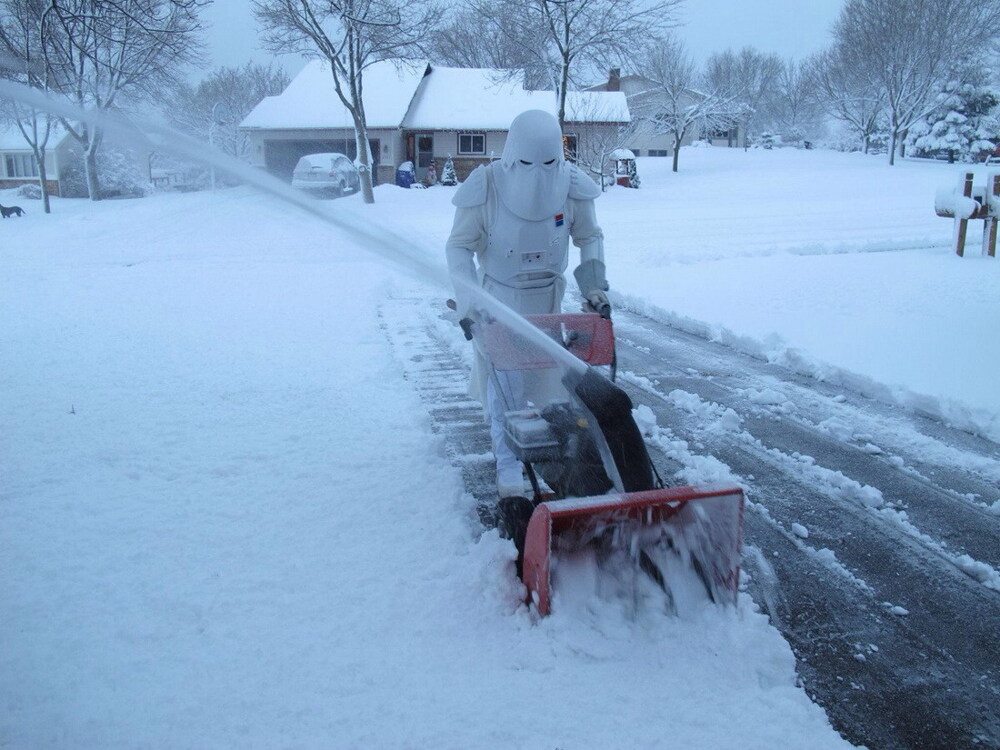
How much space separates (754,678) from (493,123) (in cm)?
3510

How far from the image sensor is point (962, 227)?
12344mm

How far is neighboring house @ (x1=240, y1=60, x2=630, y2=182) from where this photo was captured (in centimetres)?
3409

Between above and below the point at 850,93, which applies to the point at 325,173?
below

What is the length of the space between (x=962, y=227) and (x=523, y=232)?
424 inches

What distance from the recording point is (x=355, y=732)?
257 centimetres

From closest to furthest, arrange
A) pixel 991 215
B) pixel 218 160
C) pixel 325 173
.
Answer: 1. pixel 218 160
2. pixel 991 215
3. pixel 325 173

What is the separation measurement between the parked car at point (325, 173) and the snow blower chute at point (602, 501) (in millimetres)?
25065

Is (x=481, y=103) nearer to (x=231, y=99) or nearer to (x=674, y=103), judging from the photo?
(x=674, y=103)

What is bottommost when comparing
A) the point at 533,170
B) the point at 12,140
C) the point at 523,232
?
the point at 523,232

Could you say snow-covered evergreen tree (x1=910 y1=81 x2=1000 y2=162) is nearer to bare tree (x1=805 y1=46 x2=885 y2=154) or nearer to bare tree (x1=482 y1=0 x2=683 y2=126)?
bare tree (x1=805 y1=46 x2=885 y2=154)

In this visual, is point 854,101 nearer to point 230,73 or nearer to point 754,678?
point 230,73

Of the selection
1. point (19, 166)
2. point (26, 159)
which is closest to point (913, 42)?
point (26, 159)

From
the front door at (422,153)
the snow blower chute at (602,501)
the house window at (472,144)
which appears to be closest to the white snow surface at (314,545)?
the snow blower chute at (602,501)

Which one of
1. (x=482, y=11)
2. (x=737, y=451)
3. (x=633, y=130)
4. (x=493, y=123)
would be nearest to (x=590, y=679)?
(x=737, y=451)
